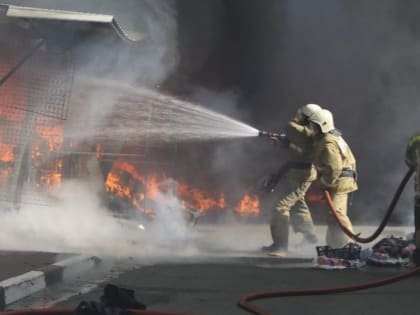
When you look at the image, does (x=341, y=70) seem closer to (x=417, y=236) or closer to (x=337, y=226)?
(x=337, y=226)

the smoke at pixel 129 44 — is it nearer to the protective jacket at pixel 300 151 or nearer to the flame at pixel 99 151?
the flame at pixel 99 151

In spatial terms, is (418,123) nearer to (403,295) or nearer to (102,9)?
(102,9)

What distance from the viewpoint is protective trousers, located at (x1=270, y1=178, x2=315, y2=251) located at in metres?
7.48

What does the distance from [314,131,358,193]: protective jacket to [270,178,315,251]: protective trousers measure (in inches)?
29.2

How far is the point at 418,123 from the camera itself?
37.2 ft

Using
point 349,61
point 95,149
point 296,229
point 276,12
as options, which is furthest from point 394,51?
point 95,149

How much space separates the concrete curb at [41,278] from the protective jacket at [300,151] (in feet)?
8.69

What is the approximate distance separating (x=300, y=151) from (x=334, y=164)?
0.93 meters

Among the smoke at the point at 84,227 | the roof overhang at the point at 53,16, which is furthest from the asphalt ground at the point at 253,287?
the roof overhang at the point at 53,16

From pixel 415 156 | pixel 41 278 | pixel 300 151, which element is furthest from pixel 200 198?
pixel 41 278

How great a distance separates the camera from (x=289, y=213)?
7.96 metres

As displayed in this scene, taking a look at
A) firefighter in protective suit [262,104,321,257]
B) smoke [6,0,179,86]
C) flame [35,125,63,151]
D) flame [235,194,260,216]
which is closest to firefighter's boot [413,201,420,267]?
firefighter in protective suit [262,104,321,257]

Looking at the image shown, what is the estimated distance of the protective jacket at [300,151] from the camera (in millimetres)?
7516

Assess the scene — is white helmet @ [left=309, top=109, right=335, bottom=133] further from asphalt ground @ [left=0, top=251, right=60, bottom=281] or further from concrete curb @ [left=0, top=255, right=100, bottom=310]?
asphalt ground @ [left=0, top=251, right=60, bottom=281]
